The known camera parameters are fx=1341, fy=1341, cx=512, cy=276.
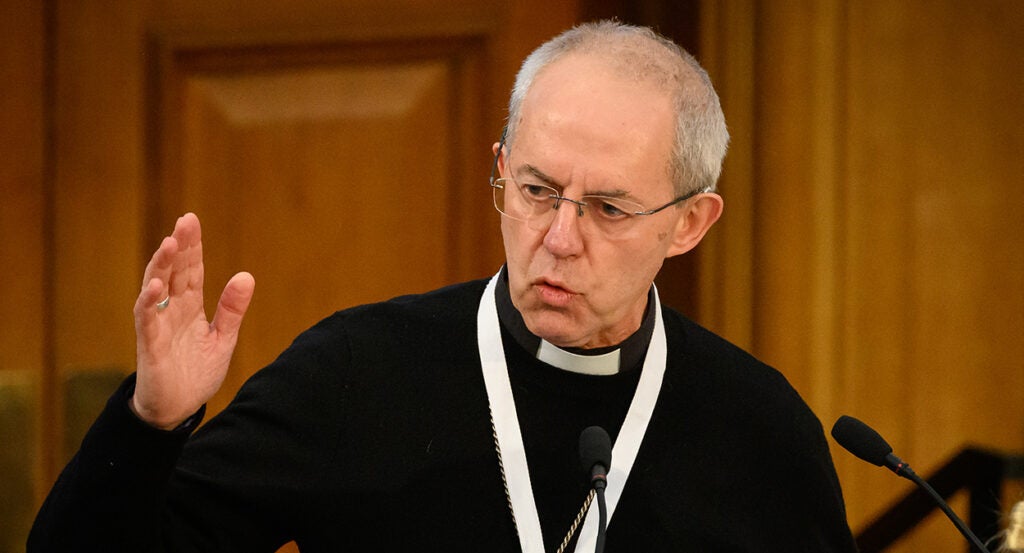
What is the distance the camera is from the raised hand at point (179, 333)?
193 cm

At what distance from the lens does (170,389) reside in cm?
195

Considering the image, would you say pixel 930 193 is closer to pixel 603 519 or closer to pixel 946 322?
pixel 946 322

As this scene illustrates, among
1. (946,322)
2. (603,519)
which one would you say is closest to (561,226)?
(603,519)

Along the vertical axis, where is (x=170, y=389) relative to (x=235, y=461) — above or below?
above

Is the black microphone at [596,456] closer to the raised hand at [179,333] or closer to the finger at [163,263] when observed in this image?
the raised hand at [179,333]

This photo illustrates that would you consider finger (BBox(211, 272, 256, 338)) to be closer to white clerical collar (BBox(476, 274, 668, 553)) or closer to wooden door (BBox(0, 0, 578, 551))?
white clerical collar (BBox(476, 274, 668, 553))

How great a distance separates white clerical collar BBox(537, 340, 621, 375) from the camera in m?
2.60

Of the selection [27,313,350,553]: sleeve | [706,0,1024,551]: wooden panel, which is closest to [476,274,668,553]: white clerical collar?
[27,313,350,553]: sleeve

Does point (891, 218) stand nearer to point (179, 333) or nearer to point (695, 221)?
point (695, 221)

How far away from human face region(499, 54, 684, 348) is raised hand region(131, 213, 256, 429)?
574mm

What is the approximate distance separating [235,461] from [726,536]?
3.07 ft

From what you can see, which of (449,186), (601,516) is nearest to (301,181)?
(449,186)

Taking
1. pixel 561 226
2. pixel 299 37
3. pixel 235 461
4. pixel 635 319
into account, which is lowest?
pixel 235 461

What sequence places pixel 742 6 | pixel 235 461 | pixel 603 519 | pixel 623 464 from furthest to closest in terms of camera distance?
pixel 742 6, pixel 623 464, pixel 235 461, pixel 603 519
